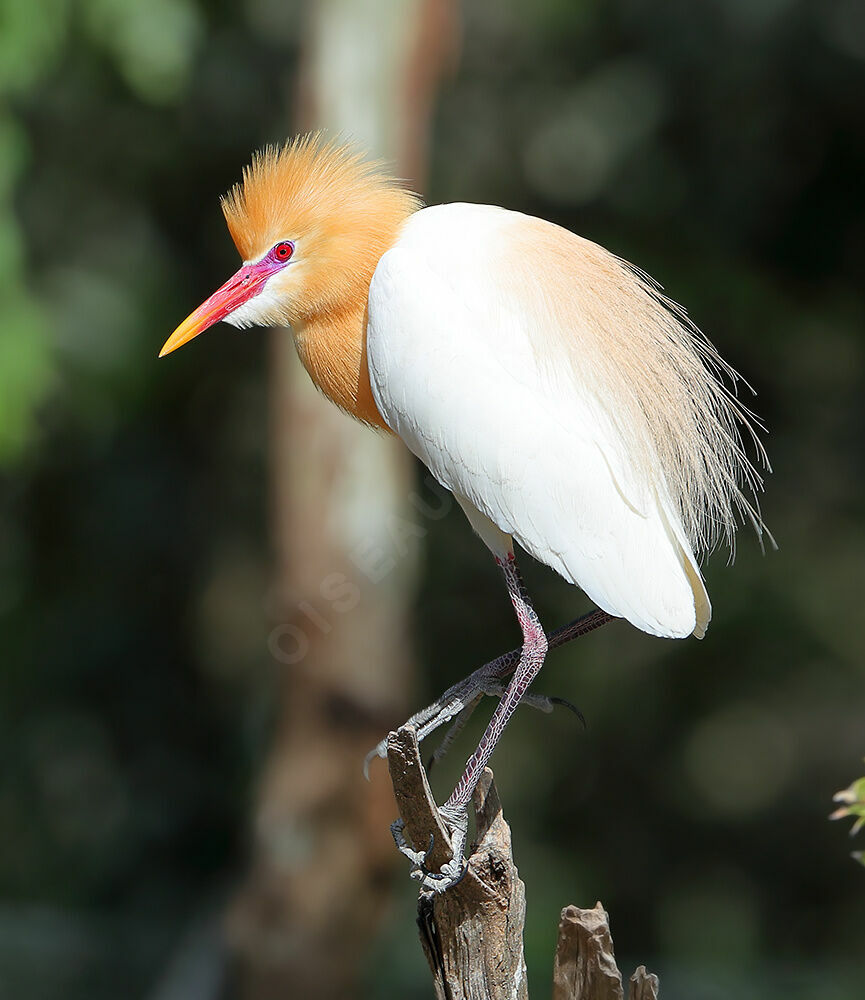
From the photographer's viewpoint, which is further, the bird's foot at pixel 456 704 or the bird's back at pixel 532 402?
the bird's foot at pixel 456 704

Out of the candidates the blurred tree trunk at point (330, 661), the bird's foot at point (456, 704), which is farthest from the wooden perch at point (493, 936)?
the blurred tree trunk at point (330, 661)

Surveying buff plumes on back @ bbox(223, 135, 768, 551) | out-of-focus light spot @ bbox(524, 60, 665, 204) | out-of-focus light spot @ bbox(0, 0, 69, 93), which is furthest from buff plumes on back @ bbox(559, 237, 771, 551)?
out-of-focus light spot @ bbox(524, 60, 665, 204)

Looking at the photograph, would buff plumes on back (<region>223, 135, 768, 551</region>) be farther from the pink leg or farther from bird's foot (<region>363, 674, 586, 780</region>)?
bird's foot (<region>363, 674, 586, 780</region>)

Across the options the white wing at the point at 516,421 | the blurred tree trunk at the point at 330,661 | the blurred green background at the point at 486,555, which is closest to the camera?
the white wing at the point at 516,421

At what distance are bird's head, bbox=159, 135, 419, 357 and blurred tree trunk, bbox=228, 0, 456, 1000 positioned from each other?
190 centimetres

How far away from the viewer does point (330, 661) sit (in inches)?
154

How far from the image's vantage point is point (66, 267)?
4855 millimetres

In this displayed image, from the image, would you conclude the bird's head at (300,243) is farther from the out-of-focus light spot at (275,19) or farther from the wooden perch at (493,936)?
the out-of-focus light spot at (275,19)

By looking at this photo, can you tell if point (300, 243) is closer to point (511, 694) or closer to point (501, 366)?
point (501, 366)

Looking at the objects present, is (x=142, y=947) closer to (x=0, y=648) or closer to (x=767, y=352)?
(x=0, y=648)

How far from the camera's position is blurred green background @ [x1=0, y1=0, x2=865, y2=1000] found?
4730 millimetres

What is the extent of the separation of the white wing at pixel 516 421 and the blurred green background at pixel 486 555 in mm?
2821

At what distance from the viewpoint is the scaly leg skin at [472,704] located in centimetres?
165

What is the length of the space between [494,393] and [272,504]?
240cm
